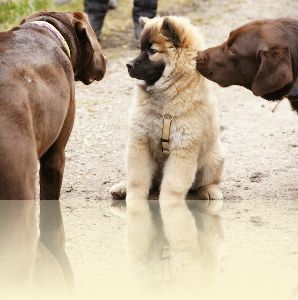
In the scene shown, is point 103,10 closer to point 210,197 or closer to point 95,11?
point 95,11

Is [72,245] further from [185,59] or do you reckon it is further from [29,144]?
Result: [185,59]

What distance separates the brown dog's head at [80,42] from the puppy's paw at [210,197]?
1152mm

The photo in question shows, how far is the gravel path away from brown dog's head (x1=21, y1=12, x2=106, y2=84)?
3.02 feet

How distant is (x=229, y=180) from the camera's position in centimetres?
640

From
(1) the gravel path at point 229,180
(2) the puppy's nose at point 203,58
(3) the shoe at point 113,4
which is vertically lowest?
(3) the shoe at point 113,4

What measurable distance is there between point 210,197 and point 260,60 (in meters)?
1.08

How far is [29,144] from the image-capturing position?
13.8ft

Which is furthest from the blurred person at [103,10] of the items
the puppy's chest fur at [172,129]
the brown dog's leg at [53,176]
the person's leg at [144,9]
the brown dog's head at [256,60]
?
the brown dog's leg at [53,176]

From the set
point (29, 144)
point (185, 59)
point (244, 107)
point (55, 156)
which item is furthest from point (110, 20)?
point (29, 144)

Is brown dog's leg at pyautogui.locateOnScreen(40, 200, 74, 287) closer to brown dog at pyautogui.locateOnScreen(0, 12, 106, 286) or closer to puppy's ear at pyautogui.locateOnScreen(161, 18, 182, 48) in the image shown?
brown dog at pyautogui.locateOnScreen(0, 12, 106, 286)

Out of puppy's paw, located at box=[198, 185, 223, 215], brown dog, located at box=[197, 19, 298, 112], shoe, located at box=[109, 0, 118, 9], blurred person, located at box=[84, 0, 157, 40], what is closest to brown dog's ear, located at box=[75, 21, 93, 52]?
brown dog, located at box=[197, 19, 298, 112]

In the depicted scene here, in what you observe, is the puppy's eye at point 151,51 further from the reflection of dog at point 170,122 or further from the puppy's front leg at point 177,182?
the puppy's front leg at point 177,182

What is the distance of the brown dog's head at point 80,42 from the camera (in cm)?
553

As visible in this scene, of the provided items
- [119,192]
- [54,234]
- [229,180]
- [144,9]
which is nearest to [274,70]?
[229,180]
